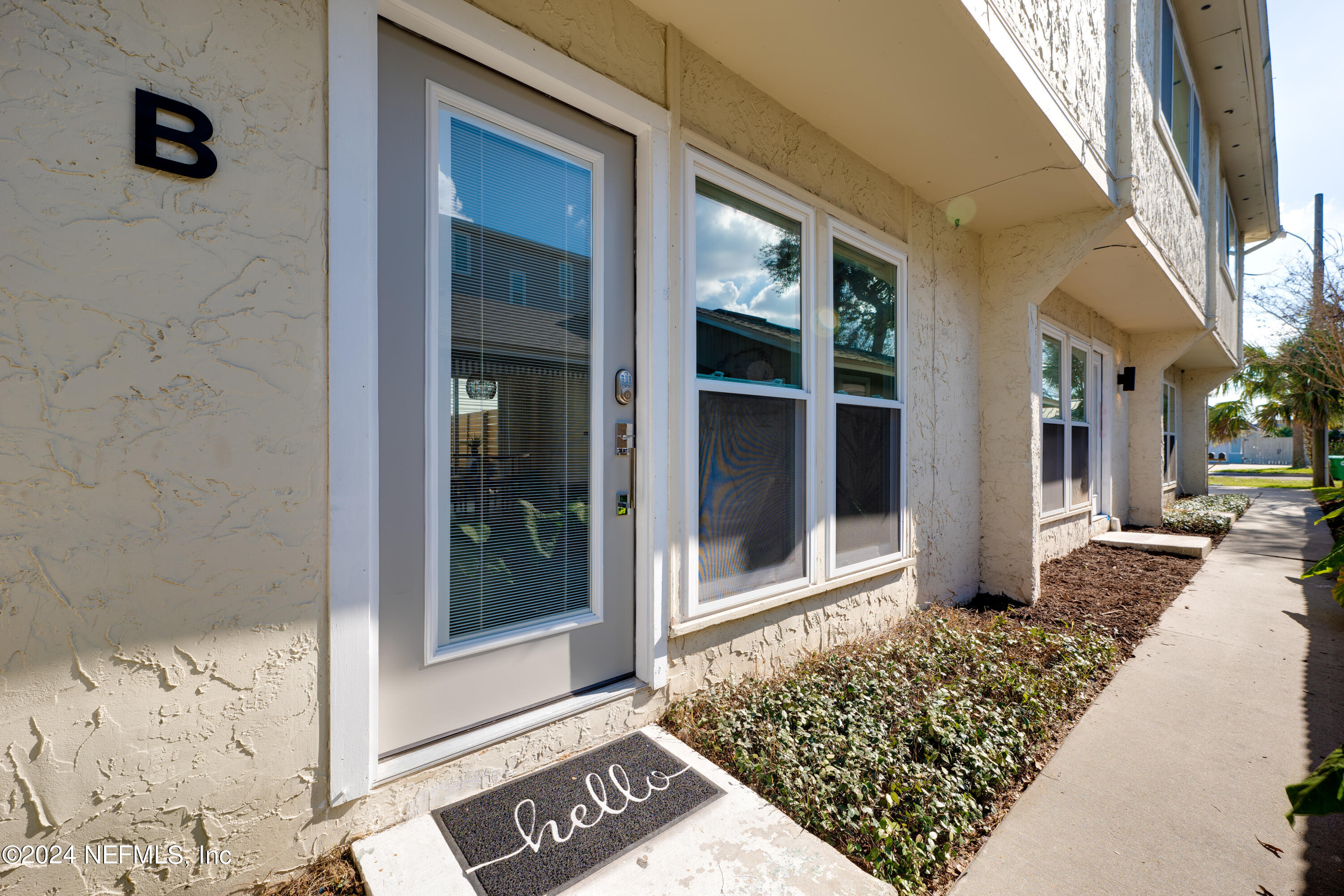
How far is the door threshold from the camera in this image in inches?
64.7

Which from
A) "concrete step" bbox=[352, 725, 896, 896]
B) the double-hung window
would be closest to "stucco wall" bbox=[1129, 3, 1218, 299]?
the double-hung window

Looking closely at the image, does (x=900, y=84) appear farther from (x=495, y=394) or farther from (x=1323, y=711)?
(x=1323, y=711)

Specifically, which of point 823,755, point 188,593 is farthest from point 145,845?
point 823,755

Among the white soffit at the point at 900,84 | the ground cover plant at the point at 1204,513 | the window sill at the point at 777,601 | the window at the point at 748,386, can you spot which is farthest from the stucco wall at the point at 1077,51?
the ground cover plant at the point at 1204,513

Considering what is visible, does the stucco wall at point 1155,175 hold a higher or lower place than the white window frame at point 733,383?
higher

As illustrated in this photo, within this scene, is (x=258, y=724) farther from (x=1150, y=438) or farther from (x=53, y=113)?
(x=1150, y=438)

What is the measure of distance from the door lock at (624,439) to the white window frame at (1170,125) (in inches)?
212

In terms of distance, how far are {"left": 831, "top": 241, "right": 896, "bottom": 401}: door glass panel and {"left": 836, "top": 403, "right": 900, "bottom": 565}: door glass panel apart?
162mm

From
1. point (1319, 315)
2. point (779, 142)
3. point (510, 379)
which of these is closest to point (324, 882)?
point (510, 379)

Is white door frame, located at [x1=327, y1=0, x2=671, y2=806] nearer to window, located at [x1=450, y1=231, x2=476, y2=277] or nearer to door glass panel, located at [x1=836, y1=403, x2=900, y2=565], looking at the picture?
window, located at [x1=450, y1=231, x2=476, y2=277]

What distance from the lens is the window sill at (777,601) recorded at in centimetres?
237

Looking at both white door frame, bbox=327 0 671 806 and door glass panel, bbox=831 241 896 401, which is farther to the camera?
door glass panel, bbox=831 241 896 401

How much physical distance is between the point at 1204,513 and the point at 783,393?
29.5 ft

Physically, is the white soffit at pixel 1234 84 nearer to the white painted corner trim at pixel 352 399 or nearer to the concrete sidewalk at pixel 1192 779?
the concrete sidewalk at pixel 1192 779
